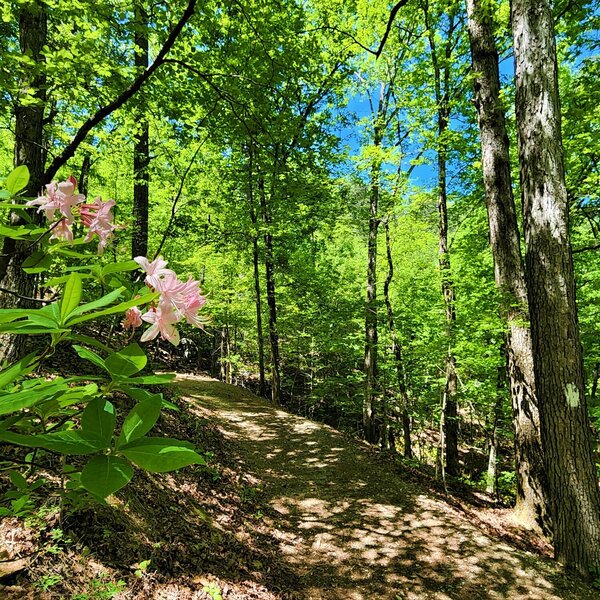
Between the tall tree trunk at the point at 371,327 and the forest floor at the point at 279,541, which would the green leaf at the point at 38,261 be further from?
the tall tree trunk at the point at 371,327

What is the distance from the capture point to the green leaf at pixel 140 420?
0.56 metres

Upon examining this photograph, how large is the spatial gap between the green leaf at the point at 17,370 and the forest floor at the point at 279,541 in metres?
1.18

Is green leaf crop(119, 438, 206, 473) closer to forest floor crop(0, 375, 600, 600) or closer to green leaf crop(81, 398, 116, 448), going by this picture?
green leaf crop(81, 398, 116, 448)

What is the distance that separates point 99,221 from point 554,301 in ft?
12.7

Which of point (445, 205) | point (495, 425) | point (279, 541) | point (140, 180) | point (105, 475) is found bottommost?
point (495, 425)

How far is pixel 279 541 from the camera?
13.7ft

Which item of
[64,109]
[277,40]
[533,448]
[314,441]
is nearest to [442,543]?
[533,448]

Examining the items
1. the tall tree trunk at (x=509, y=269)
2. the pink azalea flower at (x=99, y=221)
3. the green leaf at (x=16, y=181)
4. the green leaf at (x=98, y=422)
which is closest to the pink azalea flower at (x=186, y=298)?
the green leaf at (x=98, y=422)

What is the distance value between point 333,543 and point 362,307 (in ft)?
18.6

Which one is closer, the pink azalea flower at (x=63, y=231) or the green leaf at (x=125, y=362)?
the green leaf at (x=125, y=362)

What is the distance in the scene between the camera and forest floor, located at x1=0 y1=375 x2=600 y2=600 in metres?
2.43

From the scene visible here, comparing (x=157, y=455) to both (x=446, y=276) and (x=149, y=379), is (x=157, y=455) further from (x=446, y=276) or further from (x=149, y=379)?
(x=446, y=276)

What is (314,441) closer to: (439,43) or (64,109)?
(64,109)

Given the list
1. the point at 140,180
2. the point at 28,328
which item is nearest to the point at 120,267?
the point at 28,328
